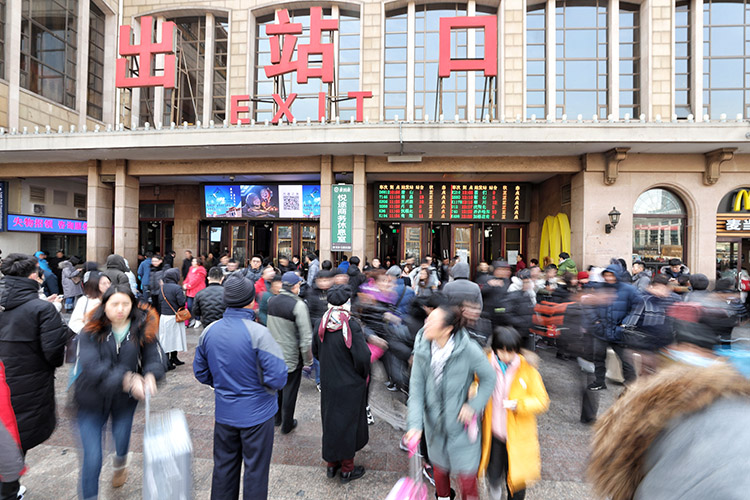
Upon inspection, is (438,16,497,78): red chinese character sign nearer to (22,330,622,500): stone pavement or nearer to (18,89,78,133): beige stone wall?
(22,330,622,500): stone pavement

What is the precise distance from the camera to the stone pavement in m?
3.17

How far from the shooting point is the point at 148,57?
38.4 ft

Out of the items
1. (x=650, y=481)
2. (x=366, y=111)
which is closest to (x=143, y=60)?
(x=366, y=111)

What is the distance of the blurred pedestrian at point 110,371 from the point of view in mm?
2748

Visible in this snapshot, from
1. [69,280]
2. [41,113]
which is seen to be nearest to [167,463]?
[69,280]

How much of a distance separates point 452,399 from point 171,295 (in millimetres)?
5510

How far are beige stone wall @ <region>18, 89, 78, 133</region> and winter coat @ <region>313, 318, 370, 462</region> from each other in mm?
16324

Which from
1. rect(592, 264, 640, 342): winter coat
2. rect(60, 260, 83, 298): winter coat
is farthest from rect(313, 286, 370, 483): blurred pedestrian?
rect(60, 260, 83, 298): winter coat

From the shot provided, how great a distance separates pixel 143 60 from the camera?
11625 millimetres

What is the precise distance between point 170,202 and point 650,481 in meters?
18.0

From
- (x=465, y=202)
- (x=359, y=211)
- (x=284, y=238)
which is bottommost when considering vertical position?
(x=284, y=238)

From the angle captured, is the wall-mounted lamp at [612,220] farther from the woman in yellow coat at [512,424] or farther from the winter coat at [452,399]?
the winter coat at [452,399]

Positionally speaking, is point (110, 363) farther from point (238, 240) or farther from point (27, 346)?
point (238, 240)

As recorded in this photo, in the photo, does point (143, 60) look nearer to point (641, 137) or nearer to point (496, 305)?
point (496, 305)
